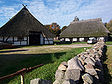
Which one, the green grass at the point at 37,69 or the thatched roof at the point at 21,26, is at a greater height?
the thatched roof at the point at 21,26

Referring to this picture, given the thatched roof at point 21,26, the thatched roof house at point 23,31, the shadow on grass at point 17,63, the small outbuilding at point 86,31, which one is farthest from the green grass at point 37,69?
the small outbuilding at point 86,31

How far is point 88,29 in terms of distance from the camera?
26.8m

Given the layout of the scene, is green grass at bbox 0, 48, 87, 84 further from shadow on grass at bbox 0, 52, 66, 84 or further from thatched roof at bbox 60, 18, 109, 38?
thatched roof at bbox 60, 18, 109, 38

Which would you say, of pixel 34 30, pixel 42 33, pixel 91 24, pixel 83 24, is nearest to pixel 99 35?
pixel 91 24

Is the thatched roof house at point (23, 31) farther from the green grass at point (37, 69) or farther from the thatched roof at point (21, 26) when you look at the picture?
the green grass at point (37, 69)

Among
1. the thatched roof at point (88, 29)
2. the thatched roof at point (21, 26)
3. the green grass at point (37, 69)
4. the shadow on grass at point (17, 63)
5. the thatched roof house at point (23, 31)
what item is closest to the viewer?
the green grass at point (37, 69)

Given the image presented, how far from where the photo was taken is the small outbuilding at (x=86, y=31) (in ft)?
78.5

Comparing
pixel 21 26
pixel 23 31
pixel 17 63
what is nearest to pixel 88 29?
pixel 23 31

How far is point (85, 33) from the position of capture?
85.1 feet

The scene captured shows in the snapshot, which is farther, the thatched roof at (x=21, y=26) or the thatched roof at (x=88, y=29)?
the thatched roof at (x=88, y=29)

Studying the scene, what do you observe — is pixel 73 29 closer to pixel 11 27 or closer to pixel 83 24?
pixel 83 24

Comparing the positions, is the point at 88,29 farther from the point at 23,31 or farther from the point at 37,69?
the point at 37,69

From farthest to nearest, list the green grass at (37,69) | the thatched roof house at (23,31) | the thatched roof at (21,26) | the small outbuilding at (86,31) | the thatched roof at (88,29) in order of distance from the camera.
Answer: the thatched roof at (88,29)
the small outbuilding at (86,31)
the thatched roof at (21,26)
the thatched roof house at (23,31)
the green grass at (37,69)

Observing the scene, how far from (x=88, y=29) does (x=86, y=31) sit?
1149 mm
